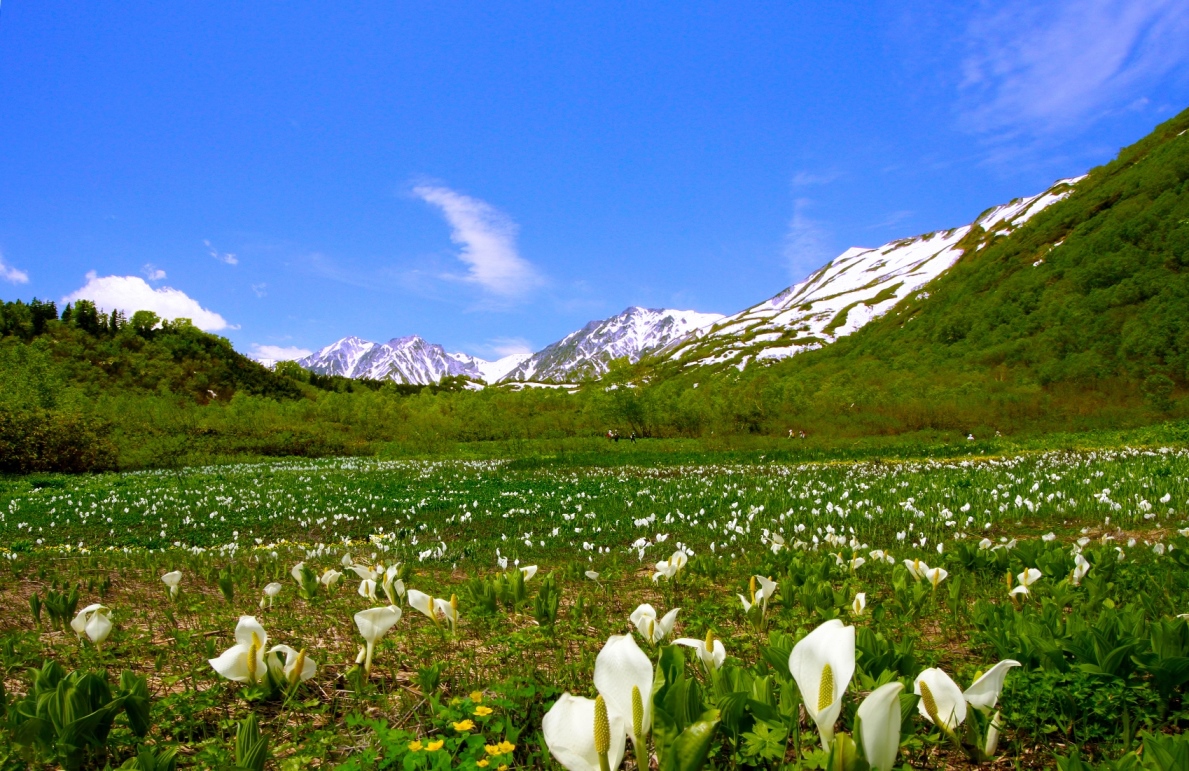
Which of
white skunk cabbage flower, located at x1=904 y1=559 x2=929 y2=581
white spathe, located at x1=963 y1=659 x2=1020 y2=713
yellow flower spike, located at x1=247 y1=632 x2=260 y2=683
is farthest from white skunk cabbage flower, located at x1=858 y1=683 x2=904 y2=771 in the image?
white skunk cabbage flower, located at x1=904 y1=559 x2=929 y2=581

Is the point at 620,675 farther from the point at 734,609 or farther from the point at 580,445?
the point at 580,445

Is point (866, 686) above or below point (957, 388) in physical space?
below

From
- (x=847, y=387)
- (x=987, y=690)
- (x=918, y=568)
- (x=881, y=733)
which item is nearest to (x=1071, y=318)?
(x=847, y=387)

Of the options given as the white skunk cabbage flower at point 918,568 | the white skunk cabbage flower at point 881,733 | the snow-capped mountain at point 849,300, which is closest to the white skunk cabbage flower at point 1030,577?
the white skunk cabbage flower at point 918,568

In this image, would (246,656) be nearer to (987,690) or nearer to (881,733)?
(881,733)

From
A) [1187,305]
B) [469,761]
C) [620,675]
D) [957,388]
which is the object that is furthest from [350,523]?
[1187,305]

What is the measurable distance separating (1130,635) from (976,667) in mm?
715

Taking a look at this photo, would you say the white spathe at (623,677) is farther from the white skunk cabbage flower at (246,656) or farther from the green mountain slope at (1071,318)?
the green mountain slope at (1071,318)

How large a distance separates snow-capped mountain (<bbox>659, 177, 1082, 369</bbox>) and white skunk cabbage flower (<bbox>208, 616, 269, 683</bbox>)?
122928mm

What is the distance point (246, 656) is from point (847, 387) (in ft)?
199

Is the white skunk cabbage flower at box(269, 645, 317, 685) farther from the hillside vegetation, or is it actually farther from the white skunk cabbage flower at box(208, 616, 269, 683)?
the hillside vegetation

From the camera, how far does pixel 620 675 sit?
1.52 meters

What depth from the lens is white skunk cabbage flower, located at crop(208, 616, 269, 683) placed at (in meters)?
2.54

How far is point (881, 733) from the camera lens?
1.44 metres
